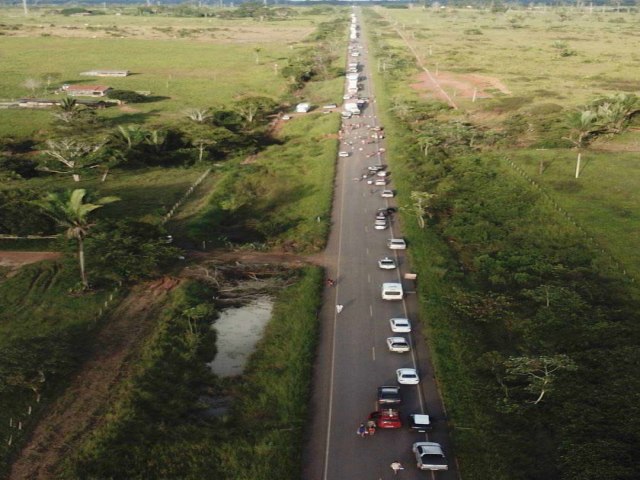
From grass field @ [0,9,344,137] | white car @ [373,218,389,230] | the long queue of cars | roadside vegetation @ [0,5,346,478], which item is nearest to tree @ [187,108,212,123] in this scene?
roadside vegetation @ [0,5,346,478]

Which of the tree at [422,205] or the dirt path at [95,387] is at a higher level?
the tree at [422,205]

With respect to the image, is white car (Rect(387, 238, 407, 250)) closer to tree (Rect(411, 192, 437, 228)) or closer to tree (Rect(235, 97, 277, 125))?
tree (Rect(411, 192, 437, 228))

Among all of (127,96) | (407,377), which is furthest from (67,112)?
(407,377)

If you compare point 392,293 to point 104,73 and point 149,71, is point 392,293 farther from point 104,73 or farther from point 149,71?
point 149,71

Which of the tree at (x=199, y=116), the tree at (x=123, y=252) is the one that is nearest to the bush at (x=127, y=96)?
the tree at (x=199, y=116)

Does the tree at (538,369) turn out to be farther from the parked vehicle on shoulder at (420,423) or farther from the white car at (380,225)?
the white car at (380,225)

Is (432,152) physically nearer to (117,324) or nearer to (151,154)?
(151,154)
